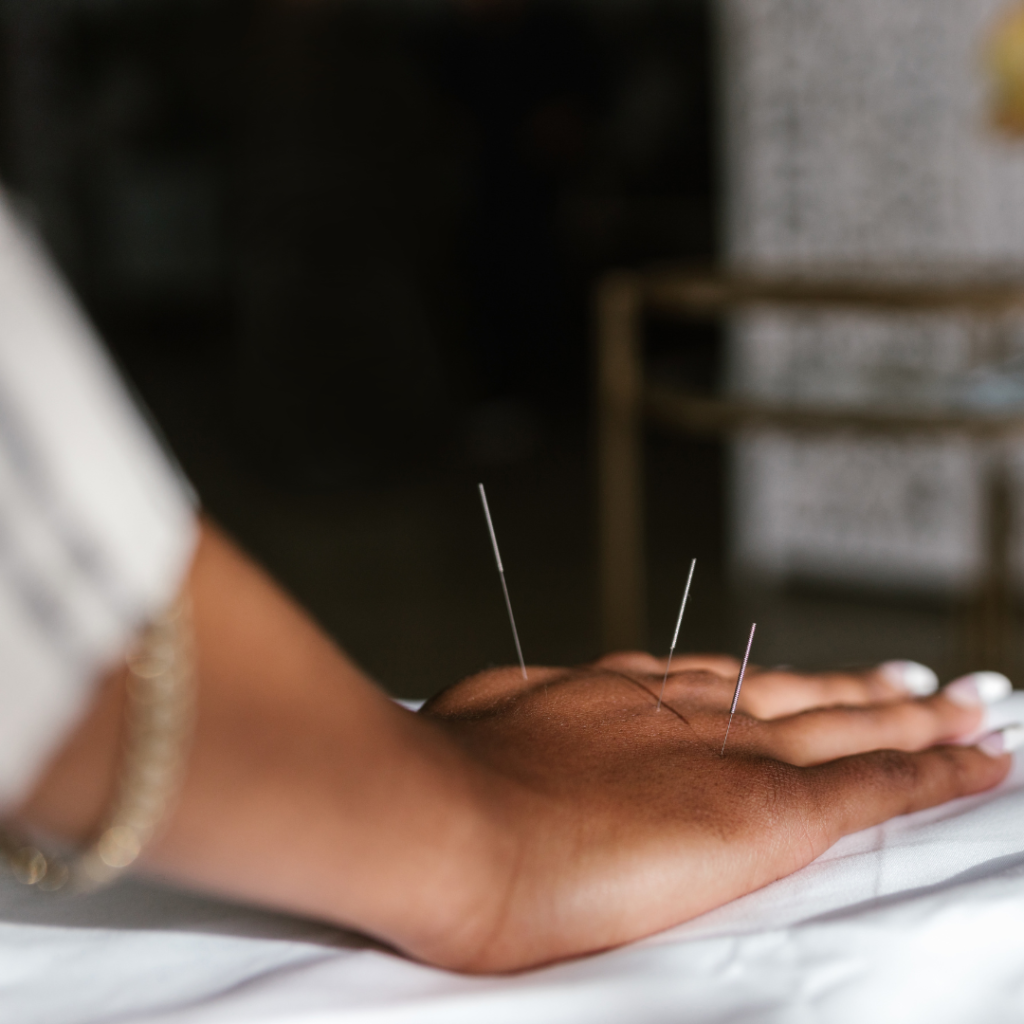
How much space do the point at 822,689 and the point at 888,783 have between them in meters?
0.11

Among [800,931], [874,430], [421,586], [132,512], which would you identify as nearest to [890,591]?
[421,586]

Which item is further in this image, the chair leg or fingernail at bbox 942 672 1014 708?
the chair leg

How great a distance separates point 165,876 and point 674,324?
4635 mm

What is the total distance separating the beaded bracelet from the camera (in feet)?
1.04

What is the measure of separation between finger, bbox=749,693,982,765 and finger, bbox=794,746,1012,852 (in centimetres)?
2

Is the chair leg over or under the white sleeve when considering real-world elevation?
under

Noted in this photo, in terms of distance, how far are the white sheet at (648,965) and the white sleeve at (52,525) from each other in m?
0.13

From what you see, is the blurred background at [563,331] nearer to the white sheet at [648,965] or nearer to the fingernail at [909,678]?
the fingernail at [909,678]

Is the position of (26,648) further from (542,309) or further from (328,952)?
(542,309)

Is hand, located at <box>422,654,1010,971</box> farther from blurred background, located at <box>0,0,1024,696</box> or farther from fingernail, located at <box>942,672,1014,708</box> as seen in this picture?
blurred background, located at <box>0,0,1024,696</box>

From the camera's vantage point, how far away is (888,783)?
0.50m

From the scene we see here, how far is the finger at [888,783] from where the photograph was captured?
0.47 metres

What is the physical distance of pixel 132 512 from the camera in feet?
1.02

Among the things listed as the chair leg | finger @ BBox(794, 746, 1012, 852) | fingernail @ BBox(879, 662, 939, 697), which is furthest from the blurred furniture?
finger @ BBox(794, 746, 1012, 852)
